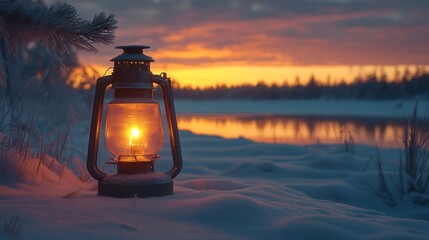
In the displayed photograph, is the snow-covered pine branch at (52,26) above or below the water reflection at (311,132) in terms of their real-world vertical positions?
above

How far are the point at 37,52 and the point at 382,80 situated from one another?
116 feet

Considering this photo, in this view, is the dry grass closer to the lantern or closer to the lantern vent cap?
the lantern

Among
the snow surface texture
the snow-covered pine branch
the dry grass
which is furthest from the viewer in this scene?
the dry grass

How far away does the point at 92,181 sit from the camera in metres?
3.50

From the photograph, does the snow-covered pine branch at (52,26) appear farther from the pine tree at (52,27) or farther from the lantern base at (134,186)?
the lantern base at (134,186)

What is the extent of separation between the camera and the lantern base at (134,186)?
9.12ft

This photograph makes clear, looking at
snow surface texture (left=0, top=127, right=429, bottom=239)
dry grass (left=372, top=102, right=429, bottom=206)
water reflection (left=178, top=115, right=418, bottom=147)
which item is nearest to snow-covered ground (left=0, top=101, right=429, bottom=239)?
snow surface texture (left=0, top=127, right=429, bottom=239)

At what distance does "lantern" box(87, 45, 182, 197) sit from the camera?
9.25ft

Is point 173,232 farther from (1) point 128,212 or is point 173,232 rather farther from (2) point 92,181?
(2) point 92,181

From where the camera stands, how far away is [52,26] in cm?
259

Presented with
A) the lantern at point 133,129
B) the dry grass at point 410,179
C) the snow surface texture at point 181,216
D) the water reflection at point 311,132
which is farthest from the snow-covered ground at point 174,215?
the water reflection at point 311,132

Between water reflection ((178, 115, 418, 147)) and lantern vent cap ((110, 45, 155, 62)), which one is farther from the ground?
lantern vent cap ((110, 45, 155, 62))

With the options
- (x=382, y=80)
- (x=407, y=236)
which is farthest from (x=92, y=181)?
(x=382, y=80)

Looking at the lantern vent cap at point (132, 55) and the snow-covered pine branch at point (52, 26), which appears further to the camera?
the lantern vent cap at point (132, 55)
